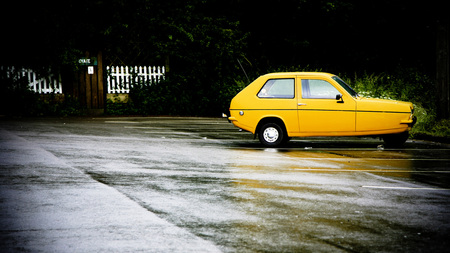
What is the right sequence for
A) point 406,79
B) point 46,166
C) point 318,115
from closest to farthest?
point 46,166 < point 318,115 < point 406,79

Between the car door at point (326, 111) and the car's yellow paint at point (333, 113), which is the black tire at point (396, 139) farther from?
the car door at point (326, 111)

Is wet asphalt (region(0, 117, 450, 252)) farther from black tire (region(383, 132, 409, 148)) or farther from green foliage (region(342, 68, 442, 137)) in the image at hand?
green foliage (region(342, 68, 442, 137))

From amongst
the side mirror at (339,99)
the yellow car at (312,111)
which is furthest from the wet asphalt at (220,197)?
the side mirror at (339,99)

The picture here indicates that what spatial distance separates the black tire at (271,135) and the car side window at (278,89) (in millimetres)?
730

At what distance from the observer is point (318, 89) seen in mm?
14352

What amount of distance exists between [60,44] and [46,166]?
15.2 metres

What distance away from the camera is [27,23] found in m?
21.6

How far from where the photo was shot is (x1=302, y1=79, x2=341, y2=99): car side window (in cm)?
1426

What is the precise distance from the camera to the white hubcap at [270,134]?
1446 centimetres

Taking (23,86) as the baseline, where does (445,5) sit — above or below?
above

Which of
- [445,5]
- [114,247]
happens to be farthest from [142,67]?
[114,247]

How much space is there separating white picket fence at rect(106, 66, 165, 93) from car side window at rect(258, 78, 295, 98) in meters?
13.3

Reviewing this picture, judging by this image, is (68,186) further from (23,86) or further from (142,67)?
(142,67)

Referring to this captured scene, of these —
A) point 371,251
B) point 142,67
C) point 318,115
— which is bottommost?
point 371,251
